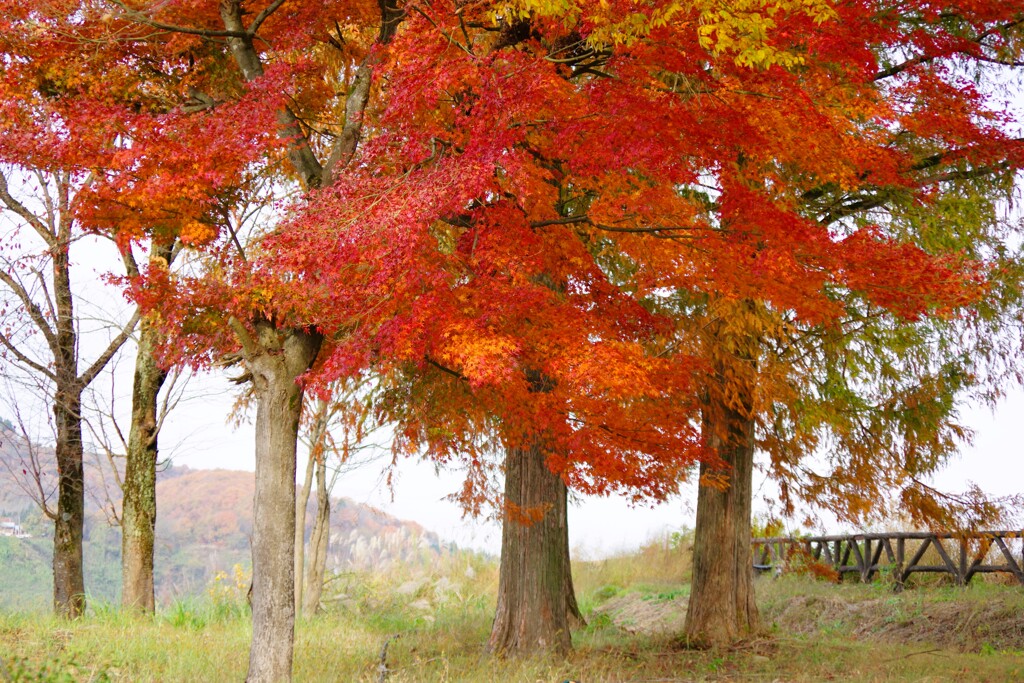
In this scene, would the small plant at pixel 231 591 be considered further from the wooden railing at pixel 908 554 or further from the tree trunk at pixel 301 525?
the wooden railing at pixel 908 554

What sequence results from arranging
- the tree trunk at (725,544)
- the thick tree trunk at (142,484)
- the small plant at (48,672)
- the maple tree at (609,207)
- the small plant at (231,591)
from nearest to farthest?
the small plant at (48,672), the maple tree at (609,207), the tree trunk at (725,544), the thick tree trunk at (142,484), the small plant at (231,591)

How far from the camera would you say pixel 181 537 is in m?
29.1

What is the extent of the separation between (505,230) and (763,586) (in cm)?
1193

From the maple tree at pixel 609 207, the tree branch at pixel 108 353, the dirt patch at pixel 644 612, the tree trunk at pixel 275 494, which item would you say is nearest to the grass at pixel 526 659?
the dirt patch at pixel 644 612

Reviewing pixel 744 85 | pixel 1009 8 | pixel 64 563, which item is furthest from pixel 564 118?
pixel 64 563

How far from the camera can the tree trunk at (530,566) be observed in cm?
1177

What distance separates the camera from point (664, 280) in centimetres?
1121

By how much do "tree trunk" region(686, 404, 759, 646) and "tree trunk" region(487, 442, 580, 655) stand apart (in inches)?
100

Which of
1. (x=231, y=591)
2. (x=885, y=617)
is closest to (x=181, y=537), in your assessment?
(x=231, y=591)

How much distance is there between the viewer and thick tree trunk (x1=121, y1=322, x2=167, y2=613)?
14.3 metres

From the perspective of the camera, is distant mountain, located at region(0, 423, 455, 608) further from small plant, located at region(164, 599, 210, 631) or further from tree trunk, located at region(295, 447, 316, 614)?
tree trunk, located at region(295, 447, 316, 614)

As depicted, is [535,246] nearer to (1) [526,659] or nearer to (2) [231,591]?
(1) [526,659]

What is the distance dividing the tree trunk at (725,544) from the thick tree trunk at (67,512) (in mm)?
9666

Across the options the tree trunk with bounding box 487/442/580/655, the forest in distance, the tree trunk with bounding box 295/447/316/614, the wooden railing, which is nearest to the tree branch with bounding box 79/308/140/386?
the forest in distance
